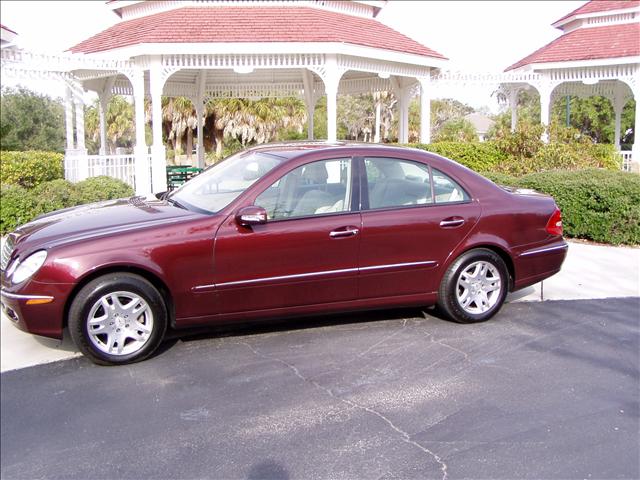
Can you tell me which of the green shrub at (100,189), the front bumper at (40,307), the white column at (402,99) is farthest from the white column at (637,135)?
the front bumper at (40,307)

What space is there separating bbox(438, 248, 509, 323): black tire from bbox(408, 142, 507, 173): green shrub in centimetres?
977

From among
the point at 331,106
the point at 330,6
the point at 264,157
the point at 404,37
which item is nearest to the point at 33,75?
the point at 331,106

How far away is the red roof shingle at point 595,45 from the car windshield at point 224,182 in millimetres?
15825

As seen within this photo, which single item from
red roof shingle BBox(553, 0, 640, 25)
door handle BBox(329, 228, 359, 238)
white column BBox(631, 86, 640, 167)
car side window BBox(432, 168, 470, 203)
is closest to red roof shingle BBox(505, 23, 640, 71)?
red roof shingle BBox(553, 0, 640, 25)

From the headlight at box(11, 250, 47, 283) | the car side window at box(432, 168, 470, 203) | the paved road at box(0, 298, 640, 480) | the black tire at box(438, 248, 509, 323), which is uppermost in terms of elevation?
the car side window at box(432, 168, 470, 203)

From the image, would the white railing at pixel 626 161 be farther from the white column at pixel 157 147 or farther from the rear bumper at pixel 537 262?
the rear bumper at pixel 537 262

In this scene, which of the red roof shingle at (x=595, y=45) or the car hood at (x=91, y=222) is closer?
the car hood at (x=91, y=222)

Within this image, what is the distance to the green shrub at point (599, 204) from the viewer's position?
33.0 ft

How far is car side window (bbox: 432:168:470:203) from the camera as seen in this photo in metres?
6.25

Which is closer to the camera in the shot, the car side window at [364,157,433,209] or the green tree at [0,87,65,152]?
the car side window at [364,157,433,209]

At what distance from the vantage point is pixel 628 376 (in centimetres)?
521

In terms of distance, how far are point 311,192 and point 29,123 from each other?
3231 centimetres

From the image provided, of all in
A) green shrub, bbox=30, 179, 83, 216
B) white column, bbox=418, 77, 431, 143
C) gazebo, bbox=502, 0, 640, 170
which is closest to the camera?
green shrub, bbox=30, 179, 83, 216

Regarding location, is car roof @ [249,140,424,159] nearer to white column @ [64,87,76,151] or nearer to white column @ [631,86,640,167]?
white column @ [64,87,76,151]
